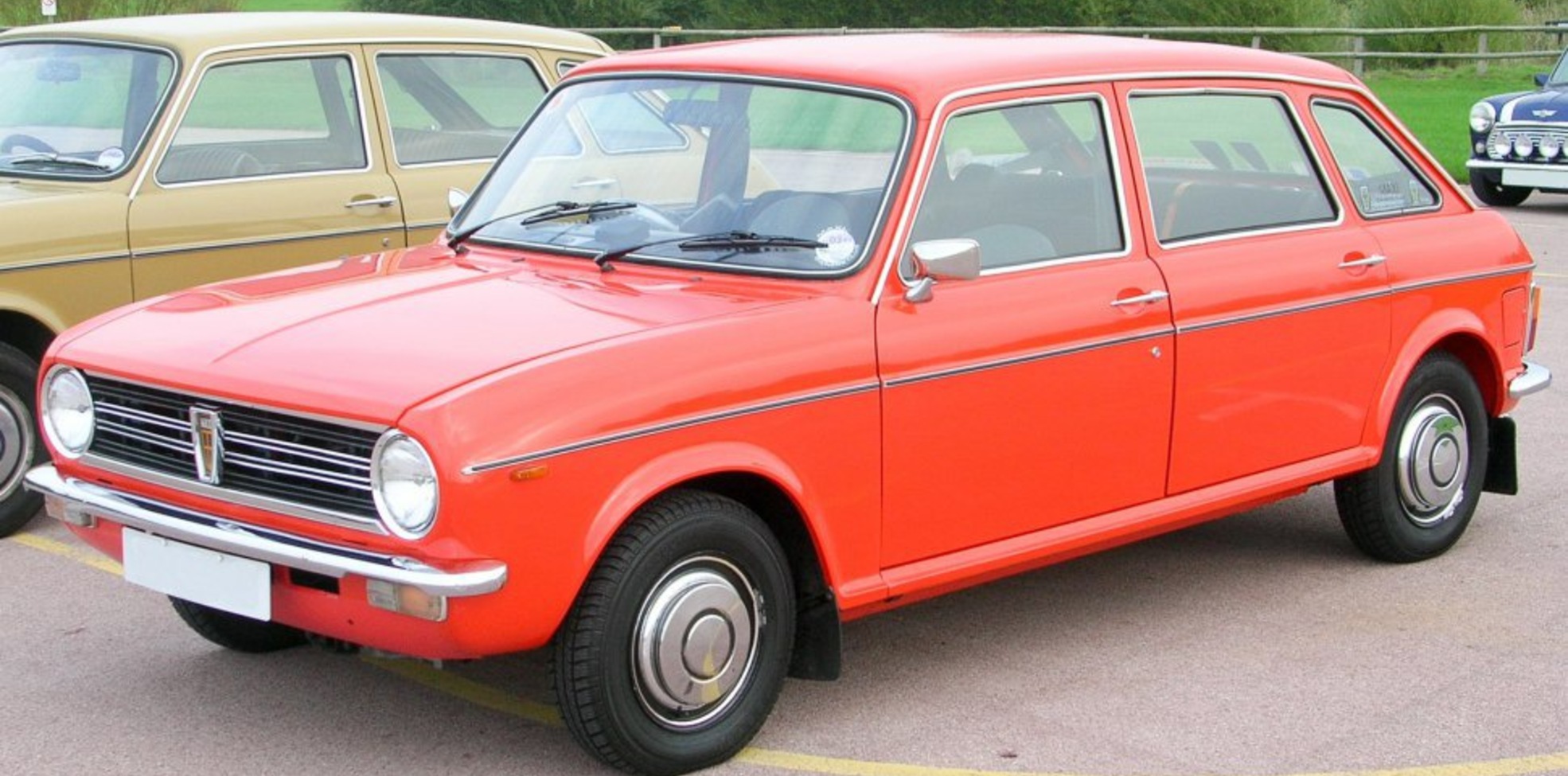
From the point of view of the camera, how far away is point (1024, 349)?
555 cm

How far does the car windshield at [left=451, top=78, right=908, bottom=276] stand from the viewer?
216 inches

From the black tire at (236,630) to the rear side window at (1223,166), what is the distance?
281 centimetres

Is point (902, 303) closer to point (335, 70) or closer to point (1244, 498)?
point (1244, 498)

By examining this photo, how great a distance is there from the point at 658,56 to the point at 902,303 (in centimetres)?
143

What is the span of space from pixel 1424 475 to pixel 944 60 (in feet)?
7.75

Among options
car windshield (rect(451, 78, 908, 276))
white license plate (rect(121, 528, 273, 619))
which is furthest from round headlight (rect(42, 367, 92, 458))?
car windshield (rect(451, 78, 908, 276))

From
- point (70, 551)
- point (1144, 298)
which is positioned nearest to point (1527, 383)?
point (1144, 298)

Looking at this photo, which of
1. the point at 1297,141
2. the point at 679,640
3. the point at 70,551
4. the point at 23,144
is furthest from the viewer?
the point at 23,144

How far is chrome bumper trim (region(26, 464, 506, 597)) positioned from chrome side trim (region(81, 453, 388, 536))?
0.06 m

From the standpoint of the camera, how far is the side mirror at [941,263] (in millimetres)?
5285

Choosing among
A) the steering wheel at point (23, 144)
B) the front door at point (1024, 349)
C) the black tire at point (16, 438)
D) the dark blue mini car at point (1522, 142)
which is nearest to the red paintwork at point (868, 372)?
the front door at point (1024, 349)

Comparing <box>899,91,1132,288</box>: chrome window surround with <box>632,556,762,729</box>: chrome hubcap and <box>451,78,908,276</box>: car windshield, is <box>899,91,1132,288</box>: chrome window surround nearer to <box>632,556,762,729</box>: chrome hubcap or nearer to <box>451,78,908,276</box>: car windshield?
<box>451,78,908,276</box>: car windshield

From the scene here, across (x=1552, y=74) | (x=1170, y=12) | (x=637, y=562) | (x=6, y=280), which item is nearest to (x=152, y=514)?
(x=637, y=562)

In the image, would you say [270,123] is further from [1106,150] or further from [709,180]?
[1106,150]
